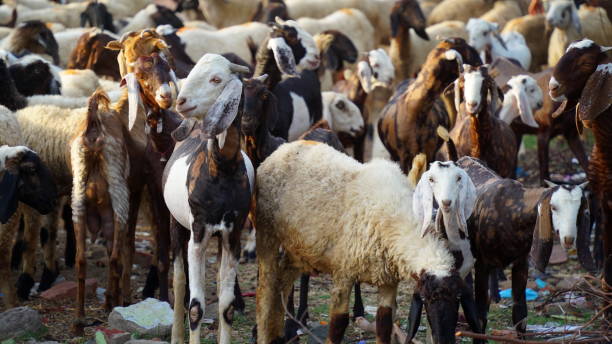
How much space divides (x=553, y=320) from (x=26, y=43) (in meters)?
8.47

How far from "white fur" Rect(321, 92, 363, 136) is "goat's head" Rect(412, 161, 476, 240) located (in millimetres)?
5433

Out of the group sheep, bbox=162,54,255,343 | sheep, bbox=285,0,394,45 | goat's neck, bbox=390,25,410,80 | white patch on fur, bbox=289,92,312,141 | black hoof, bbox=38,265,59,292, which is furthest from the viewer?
sheep, bbox=285,0,394,45

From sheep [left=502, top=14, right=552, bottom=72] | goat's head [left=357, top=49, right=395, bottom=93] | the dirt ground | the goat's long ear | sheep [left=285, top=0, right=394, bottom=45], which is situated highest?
sheep [left=285, top=0, right=394, bottom=45]

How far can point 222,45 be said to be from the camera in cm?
1588

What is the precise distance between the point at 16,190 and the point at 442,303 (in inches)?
149

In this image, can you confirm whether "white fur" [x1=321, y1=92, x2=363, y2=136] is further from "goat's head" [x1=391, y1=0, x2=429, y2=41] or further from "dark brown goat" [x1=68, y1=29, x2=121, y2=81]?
"goat's head" [x1=391, y1=0, x2=429, y2=41]

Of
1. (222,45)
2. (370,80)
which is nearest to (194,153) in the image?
(370,80)

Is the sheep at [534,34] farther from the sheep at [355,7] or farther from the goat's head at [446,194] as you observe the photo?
the goat's head at [446,194]

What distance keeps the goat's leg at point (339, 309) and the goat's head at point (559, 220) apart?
1355mm

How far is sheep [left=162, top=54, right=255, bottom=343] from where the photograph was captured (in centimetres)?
669

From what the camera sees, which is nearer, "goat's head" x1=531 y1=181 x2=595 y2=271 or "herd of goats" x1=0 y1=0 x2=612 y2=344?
"herd of goats" x1=0 y1=0 x2=612 y2=344

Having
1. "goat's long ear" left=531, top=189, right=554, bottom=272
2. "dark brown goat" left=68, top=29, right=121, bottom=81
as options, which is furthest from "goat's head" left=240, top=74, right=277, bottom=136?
"dark brown goat" left=68, top=29, right=121, bottom=81

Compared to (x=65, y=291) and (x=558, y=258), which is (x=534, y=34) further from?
(x=65, y=291)

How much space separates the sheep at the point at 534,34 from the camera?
60.5ft
